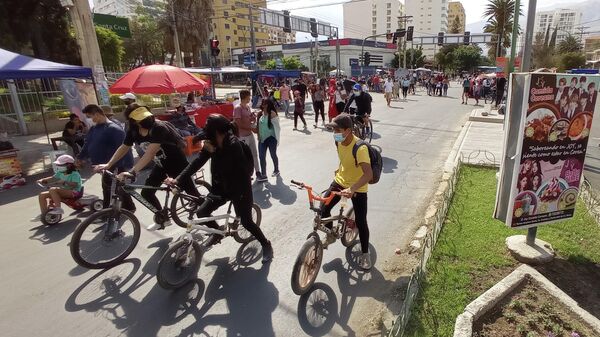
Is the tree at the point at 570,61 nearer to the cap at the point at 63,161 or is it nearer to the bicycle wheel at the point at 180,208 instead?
the bicycle wheel at the point at 180,208

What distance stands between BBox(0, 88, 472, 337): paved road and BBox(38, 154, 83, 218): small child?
0.35 m

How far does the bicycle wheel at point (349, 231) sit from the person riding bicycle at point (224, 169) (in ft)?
3.31

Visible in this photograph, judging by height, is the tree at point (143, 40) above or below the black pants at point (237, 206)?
above

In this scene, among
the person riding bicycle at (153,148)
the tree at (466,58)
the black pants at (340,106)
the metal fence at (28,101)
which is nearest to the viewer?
the person riding bicycle at (153,148)

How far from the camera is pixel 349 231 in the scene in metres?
4.33

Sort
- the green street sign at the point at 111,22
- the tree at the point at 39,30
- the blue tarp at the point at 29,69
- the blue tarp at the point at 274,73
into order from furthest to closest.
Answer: the blue tarp at the point at 274,73, the green street sign at the point at 111,22, the tree at the point at 39,30, the blue tarp at the point at 29,69

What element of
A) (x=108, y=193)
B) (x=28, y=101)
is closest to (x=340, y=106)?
(x=108, y=193)

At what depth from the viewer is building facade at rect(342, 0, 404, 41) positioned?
12094 centimetres

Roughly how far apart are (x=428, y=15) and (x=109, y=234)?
145442mm

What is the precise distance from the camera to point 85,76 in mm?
8883

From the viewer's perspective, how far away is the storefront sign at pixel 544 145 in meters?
3.42

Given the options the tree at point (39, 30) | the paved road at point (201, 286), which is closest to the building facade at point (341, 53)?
the tree at point (39, 30)

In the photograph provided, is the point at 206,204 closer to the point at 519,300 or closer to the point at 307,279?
the point at 307,279

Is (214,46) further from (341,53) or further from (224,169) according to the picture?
(341,53)
